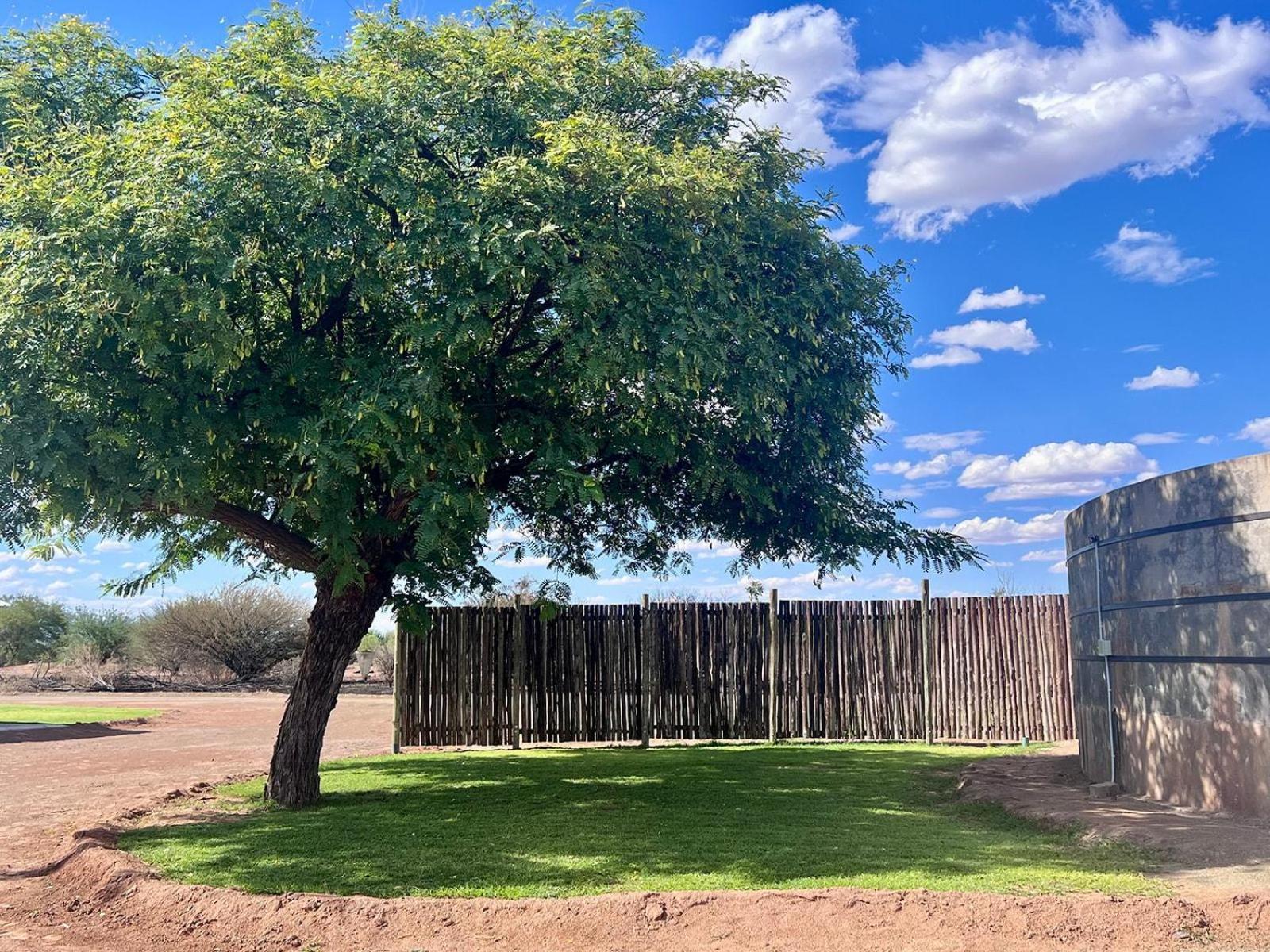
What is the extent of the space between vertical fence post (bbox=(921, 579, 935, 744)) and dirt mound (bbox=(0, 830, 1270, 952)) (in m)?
9.65

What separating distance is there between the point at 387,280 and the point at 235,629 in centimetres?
3322

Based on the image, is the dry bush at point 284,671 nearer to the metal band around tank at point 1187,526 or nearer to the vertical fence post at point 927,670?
the vertical fence post at point 927,670

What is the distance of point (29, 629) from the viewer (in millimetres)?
44500

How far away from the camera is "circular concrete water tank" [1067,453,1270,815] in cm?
898

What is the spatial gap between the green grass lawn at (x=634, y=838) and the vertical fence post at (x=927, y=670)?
2.70 meters

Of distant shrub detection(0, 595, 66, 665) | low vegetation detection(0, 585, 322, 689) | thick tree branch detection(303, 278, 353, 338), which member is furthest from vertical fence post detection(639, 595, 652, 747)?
distant shrub detection(0, 595, 66, 665)

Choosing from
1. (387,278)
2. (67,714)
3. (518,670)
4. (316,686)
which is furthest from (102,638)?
(387,278)

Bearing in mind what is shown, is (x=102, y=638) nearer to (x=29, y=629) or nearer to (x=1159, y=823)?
(x=29, y=629)

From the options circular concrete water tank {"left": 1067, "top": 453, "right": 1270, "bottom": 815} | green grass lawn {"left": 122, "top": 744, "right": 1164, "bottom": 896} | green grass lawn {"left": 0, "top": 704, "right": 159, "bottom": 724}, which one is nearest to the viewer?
green grass lawn {"left": 122, "top": 744, "right": 1164, "bottom": 896}

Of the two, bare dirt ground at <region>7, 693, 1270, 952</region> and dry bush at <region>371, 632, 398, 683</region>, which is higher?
dry bush at <region>371, 632, 398, 683</region>

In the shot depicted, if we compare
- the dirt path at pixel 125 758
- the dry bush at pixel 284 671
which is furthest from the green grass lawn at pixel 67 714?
the dry bush at pixel 284 671

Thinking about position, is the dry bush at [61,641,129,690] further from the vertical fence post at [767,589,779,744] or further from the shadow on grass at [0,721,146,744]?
the vertical fence post at [767,589,779,744]

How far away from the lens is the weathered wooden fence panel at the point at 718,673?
1606 centimetres

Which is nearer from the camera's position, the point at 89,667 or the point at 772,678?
the point at 772,678
